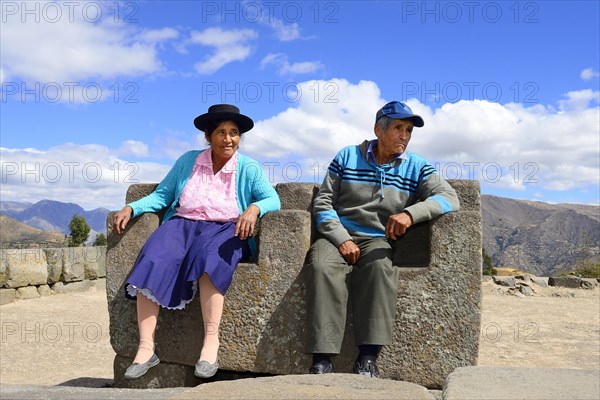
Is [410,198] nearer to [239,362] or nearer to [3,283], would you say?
[239,362]

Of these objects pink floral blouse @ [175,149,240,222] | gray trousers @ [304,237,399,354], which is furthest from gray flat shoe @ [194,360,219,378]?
pink floral blouse @ [175,149,240,222]

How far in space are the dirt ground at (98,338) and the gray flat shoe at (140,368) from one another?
1.01 meters

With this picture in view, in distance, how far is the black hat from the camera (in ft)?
11.6

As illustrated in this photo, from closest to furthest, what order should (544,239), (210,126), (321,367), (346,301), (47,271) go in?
(321,367) → (346,301) → (210,126) → (47,271) → (544,239)

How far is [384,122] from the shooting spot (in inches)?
137

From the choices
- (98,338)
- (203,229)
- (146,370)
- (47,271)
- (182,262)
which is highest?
(203,229)

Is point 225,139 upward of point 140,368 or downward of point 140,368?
upward

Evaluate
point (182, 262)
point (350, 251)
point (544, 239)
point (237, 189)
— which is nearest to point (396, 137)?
point (350, 251)

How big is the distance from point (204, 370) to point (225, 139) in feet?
4.44

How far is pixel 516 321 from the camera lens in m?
8.75

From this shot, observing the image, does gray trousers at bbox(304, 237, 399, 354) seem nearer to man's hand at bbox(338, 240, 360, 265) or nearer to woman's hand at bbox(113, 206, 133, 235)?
man's hand at bbox(338, 240, 360, 265)

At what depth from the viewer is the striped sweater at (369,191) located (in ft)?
11.1

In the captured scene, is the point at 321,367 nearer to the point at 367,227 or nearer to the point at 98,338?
the point at 367,227

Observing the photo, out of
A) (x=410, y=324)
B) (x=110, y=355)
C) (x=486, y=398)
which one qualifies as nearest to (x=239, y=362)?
(x=410, y=324)
